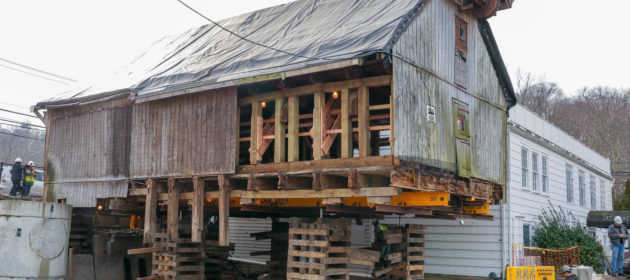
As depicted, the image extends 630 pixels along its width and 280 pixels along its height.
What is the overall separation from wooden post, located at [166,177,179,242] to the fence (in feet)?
36.7

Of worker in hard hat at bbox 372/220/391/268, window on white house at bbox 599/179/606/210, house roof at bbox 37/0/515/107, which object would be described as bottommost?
worker in hard hat at bbox 372/220/391/268

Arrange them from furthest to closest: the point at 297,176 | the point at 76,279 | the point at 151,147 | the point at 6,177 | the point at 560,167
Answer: the point at 6,177
the point at 560,167
the point at 76,279
the point at 151,147
the point at 297,176

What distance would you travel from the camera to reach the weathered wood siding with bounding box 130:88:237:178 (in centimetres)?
1540

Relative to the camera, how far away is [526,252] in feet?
68.8

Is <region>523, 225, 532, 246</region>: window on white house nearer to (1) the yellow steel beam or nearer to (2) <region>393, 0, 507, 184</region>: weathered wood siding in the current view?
(2) <region>393, 0, 507, 184</region>: weathered wood siding

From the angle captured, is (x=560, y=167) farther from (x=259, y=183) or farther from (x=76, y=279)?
(x=76, y=279)

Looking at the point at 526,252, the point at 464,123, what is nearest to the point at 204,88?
the point at 464,123

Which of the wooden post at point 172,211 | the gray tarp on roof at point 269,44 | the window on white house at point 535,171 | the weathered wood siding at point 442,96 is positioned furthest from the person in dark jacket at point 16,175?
the window on white house at point 535,171

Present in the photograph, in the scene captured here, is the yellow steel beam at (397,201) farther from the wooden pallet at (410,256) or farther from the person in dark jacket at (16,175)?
the person in dark jacket at (16,175)

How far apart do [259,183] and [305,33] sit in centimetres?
409

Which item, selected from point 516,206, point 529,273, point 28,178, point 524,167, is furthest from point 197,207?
point 28,178

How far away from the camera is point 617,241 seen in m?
20.1

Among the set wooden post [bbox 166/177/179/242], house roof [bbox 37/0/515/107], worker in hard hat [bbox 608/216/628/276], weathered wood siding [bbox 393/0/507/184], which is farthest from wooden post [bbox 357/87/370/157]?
worker in hard hat [bbox 608/216/628/276]

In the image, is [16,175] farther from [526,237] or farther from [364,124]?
[526,237]
